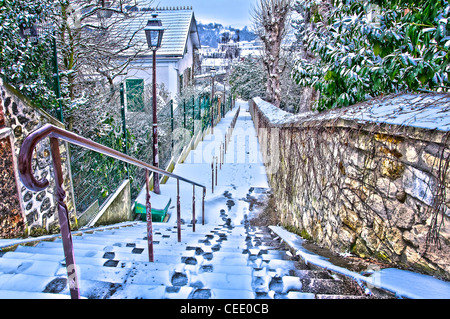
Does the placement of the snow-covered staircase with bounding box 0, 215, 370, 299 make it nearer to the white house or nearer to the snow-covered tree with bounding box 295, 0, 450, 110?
the snow-covered tree with bounding box 295, 0, 450, 110

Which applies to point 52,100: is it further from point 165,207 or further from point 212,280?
point 212,280

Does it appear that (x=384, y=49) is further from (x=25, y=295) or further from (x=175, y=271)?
(x=25, y=295)

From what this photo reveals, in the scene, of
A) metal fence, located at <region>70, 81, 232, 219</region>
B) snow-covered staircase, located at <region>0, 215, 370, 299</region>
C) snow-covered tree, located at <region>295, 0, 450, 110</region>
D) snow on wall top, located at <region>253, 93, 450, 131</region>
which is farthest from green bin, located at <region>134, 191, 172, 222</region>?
snow on wall top, located at <region>253, 93, 450, 131</region>

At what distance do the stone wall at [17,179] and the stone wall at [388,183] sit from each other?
10.1 ft

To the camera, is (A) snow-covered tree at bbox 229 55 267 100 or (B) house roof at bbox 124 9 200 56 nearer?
(B) house roof at bbox 124 9 200 56

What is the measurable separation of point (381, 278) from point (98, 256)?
215 centimetres

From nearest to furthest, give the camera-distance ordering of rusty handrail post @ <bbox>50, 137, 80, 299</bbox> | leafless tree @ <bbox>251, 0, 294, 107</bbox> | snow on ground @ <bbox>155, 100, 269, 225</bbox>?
rusty handrail post @ <bbox>50, 137, 80, 299</bbox> < snow on ground @ <bbox>155, 100, 269, 225</bbox> < leafless tree @ <bbox>251, 0, 294, 107</bbox>

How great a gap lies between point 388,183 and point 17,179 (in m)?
3.31

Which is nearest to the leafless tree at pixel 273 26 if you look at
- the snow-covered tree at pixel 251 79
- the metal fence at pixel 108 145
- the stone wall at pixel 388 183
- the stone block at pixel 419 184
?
the metal fence at pixel 108 145

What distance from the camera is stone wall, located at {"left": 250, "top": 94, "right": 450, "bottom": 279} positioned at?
1.80 metres

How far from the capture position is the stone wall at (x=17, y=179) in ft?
9.31

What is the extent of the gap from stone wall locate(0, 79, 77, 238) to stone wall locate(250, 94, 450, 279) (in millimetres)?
3083

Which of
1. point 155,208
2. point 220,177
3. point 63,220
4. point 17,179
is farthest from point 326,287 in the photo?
point 220,177

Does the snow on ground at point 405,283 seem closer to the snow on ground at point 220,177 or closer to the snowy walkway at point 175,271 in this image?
the snowy walkway at point 175,271
